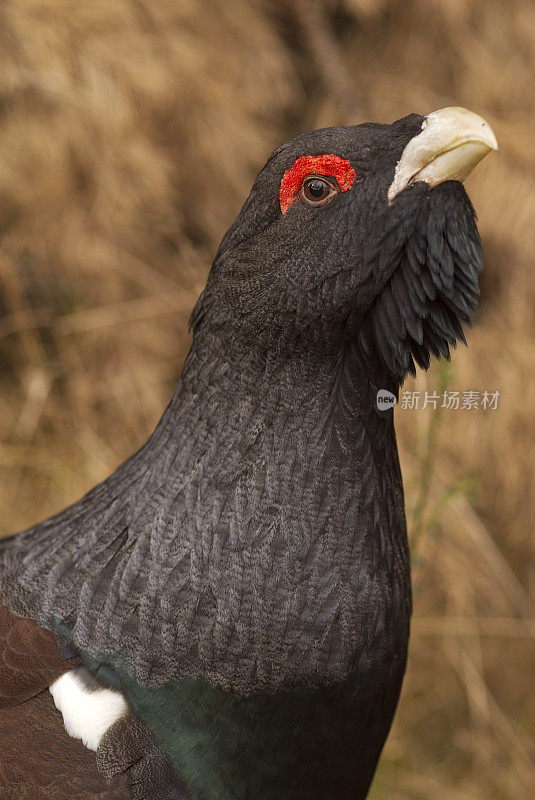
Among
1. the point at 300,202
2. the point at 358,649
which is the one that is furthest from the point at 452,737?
the point at 300,202

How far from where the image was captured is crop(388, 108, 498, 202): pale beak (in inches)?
63.5

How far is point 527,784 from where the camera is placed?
3.59 meters

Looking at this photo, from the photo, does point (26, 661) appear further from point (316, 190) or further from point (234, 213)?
point (234, 213)

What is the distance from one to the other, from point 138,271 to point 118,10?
1.16m

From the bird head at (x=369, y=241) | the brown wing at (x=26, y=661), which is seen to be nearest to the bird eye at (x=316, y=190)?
the bird head at (x=369, y=241)

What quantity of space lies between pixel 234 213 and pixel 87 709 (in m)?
2.80

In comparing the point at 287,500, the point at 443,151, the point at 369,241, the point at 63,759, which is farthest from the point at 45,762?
the point at 443,151

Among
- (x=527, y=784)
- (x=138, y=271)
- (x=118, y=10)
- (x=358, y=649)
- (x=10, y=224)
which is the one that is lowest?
(x=527, y=784)

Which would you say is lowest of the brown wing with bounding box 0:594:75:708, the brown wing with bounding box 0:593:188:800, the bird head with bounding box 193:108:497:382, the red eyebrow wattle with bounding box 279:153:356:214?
the brown wing with bounding box 0:593:188:800

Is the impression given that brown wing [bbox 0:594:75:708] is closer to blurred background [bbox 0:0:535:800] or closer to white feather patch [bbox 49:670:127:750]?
white feather patch [bbox 49:670:127:750]

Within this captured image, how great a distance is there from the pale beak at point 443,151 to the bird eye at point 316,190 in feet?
0.41

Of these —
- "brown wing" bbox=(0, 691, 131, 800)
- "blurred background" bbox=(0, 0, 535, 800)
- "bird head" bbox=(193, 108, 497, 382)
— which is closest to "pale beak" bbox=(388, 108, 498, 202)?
"bird head" bbox=(193, 108, 497, 382)

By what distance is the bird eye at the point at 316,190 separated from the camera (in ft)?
5.53

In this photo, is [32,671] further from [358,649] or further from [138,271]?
[138,271]
